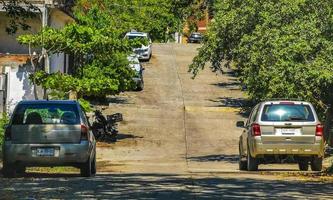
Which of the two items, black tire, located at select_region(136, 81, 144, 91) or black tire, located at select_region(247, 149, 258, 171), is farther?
black tire, located at select_region(136, 81, 144, 91)

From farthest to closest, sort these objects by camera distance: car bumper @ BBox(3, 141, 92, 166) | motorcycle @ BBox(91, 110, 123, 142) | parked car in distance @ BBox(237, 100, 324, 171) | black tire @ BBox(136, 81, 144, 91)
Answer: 1. black tire @ BBox(136, 81, 144, 91)
2. motorcycle @ BBox(91, 110, 123, 142)
3. parked car in distance @ BBox(237, 100, 324, 171)
4. car bumper @ BBox(3, 141, 92, 166)

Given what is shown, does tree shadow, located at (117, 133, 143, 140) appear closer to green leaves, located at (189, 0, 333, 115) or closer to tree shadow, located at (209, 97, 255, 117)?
green leaves, located at (189, 0, 333, 115)

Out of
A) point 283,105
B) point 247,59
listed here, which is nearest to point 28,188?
point 283,105

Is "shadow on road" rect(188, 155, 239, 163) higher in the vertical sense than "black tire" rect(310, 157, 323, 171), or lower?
lower

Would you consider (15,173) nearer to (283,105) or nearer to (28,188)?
(28,188)

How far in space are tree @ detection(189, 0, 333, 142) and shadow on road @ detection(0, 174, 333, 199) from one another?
Result: 1047 centimetres

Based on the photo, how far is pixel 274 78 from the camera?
30.0 meters

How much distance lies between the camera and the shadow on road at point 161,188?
14.6m

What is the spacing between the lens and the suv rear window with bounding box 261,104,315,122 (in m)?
22.2

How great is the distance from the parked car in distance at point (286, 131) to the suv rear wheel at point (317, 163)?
11 cm

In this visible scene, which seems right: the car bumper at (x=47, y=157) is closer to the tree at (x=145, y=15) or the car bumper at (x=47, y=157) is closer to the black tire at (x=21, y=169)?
the black tire at (x=21, y=169)

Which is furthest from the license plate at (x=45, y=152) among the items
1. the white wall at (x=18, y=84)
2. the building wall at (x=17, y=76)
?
the white wall at (x=18, y=84)

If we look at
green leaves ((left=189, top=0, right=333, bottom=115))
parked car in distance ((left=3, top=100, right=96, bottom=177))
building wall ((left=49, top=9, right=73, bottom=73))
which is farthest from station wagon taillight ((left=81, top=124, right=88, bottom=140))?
building wall ((left=49, top=9, right=73, bottom=73))

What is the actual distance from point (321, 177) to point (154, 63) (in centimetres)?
4638
